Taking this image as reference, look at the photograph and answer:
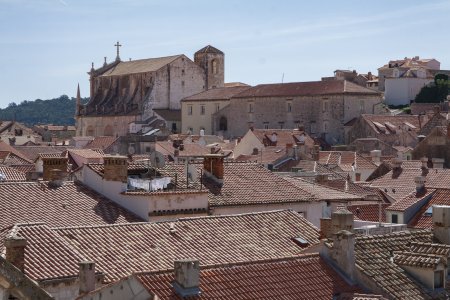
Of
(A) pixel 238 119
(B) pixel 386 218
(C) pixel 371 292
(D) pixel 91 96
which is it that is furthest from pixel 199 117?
(C) pixel 371 292

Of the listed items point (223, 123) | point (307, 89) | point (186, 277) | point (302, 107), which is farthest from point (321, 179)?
point (223, 123)

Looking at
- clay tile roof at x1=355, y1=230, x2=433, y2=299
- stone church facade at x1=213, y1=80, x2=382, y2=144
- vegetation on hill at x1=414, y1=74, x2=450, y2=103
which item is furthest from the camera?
vegetation on hill at x1=414, y1=74, x2=450, y2=103

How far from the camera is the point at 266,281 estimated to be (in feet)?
60.4

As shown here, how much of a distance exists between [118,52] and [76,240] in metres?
121

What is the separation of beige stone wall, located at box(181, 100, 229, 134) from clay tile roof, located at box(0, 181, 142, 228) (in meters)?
→ 86.5

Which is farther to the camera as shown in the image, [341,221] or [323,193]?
[323,193]

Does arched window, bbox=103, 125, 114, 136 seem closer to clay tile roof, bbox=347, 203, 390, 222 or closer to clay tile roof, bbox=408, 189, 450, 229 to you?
clay tile roof, bbox=347, 203, 390, 222

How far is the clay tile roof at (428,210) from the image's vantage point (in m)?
36.2

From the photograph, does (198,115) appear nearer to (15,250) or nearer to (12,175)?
(12,175)

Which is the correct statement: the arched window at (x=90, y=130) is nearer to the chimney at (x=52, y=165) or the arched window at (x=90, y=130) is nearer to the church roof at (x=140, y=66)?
the church roof at (x=140, y=66)

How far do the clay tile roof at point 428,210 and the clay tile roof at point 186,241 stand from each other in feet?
36.4

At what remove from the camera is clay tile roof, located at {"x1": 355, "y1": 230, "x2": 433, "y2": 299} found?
19.3 metres

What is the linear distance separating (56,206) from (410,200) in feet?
53.2

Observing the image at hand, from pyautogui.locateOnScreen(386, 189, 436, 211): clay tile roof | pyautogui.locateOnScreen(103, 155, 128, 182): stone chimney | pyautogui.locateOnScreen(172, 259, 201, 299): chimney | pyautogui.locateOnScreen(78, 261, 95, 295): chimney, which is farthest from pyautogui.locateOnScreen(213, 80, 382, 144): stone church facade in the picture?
pyautogui.locateOnScreen(172, 259, 201, 299): chimney
